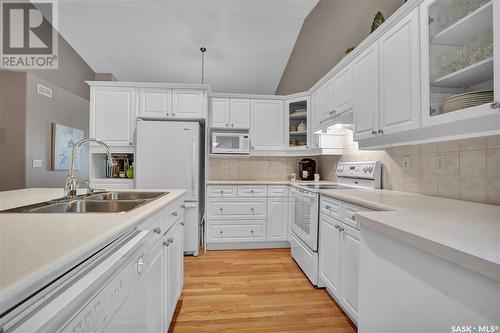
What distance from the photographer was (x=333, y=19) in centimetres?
298

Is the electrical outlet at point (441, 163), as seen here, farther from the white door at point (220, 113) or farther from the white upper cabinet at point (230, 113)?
the white door at point (220, 113)

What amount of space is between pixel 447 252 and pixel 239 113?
9.93 ft

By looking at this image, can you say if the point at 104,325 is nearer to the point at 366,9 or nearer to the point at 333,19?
the point at 366,9

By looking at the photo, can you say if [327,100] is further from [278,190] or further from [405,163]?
[278,190]

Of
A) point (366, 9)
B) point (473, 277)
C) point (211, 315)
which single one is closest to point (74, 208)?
point (211, 315)

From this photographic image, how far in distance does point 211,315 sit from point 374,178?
187cm

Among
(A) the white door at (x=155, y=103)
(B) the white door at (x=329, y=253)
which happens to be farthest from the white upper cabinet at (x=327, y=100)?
(A) the white door at (x=155, y=103)

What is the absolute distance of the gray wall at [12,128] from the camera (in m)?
3.55

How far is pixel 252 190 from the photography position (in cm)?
306

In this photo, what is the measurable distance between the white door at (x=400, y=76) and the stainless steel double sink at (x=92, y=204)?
1732 millimetres

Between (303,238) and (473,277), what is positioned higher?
(473,277)

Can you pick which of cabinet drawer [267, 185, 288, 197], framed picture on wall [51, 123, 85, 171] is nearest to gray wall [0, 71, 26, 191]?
framed picture on wall [51, 123, 85, 171]

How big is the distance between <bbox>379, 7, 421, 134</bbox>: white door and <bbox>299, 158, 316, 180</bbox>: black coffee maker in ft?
5.72

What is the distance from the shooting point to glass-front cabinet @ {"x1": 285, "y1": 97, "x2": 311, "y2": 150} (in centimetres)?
334
